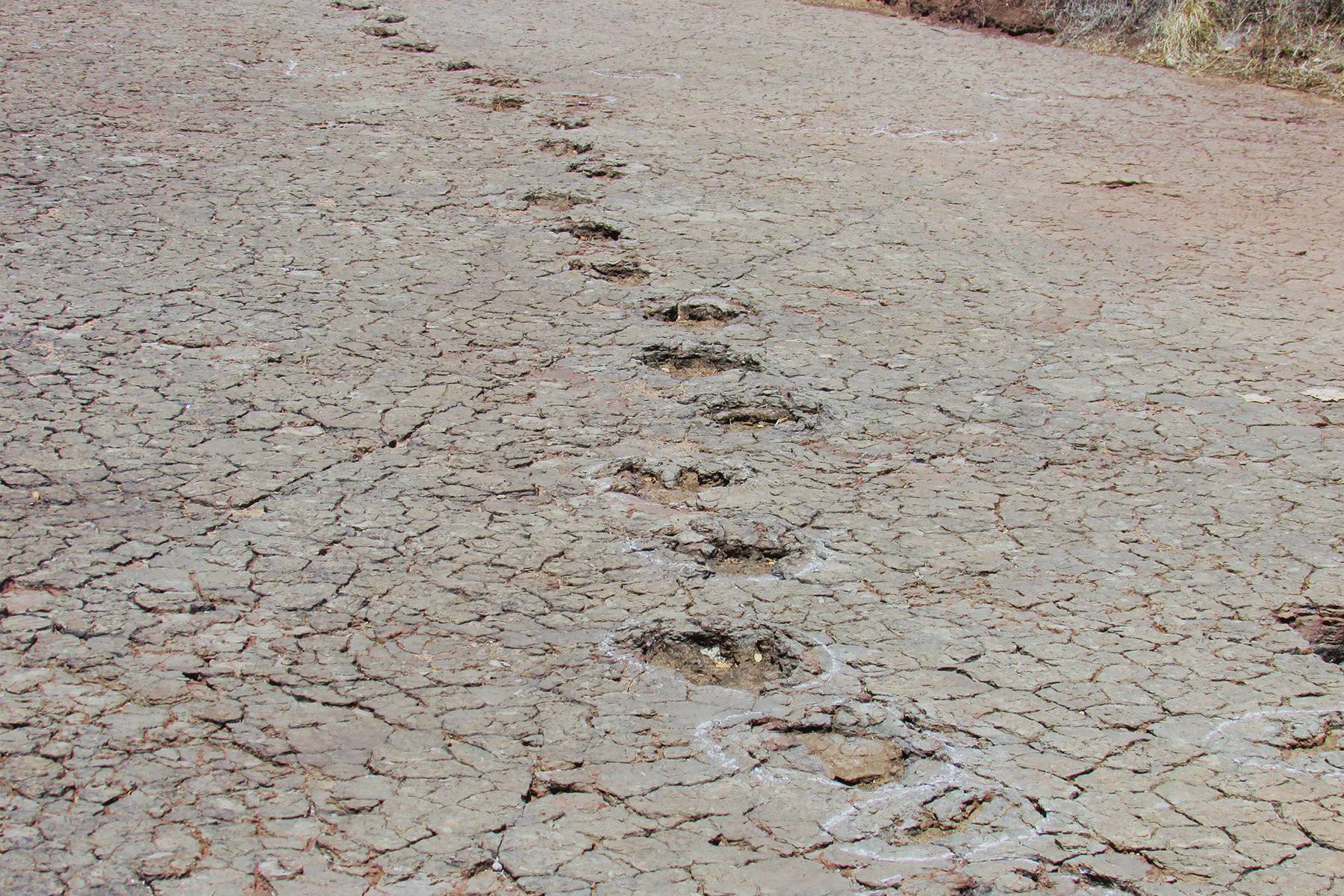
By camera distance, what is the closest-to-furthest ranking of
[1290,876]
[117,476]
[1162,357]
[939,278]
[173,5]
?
[1290,876] → [117,476] → [1162,357] → [939,278] → [173,5]

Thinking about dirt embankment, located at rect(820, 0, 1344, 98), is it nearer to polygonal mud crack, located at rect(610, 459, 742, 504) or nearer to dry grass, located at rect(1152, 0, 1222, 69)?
dry grass, located at rect(1152, 0, 1222, 69)

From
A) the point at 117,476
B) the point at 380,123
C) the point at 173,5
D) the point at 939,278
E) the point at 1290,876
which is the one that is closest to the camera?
the point at 1290,876

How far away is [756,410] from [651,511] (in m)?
0.63

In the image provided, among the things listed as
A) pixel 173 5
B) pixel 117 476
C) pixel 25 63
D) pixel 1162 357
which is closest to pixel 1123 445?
pixel 1162 357

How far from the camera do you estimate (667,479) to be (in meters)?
3.14

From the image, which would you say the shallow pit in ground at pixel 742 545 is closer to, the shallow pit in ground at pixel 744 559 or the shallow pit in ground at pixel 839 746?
the shallow pit in ground at pixel 744 559

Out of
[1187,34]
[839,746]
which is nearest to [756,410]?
[839,746]

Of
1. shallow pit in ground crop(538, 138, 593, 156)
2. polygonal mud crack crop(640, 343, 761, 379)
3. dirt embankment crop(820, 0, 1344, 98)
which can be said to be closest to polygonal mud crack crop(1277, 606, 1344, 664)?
polygonal mud crack crop(640, 343, 761, 379)

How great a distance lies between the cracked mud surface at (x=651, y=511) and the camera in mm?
2045

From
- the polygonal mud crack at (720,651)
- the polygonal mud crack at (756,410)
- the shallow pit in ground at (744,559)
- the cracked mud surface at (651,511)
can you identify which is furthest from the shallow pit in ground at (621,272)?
the polygonal mud crack at (720,651)

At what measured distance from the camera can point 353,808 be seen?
6.67 feet

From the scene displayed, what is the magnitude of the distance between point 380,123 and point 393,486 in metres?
3.38

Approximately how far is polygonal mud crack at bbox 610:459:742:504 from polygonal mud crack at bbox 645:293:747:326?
3.11 ft

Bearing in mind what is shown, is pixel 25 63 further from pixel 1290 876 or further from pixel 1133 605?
pixel 1290 876
